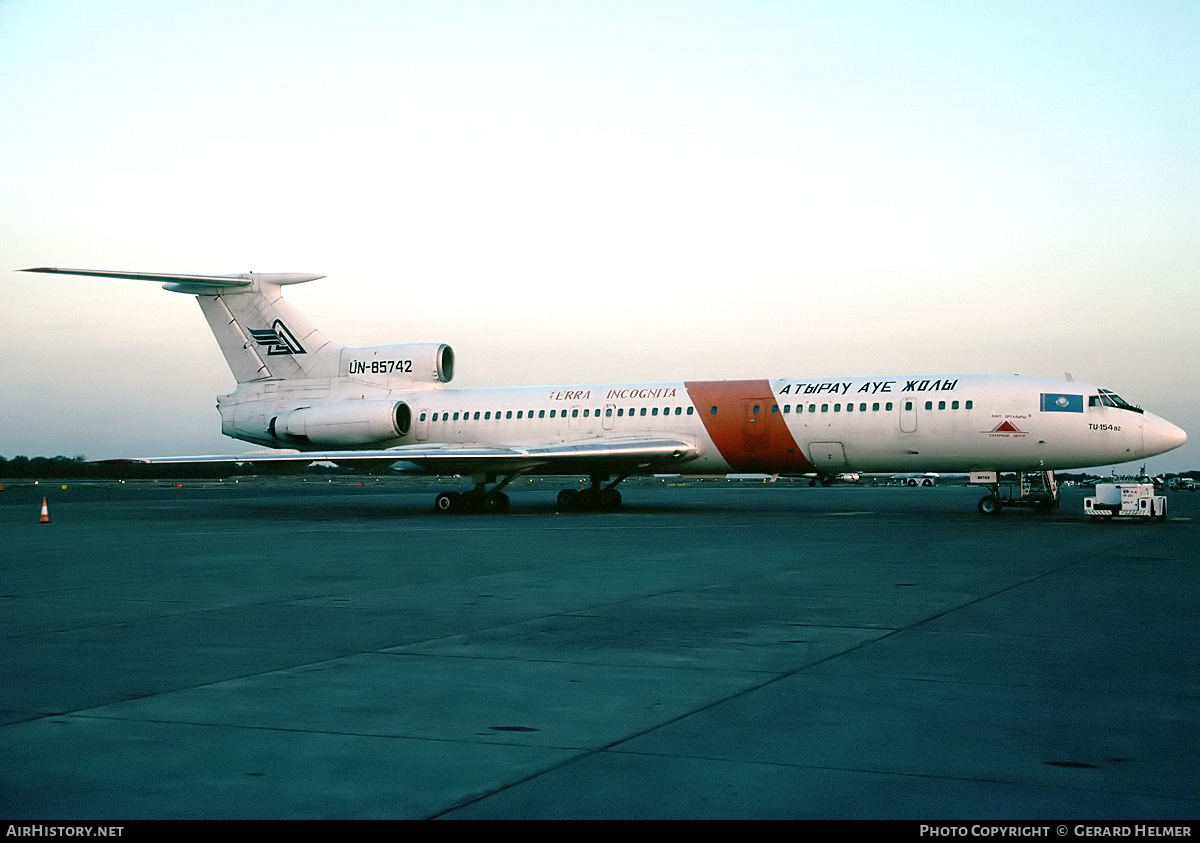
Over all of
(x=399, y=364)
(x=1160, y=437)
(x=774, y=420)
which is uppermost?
(x=399, y=364)

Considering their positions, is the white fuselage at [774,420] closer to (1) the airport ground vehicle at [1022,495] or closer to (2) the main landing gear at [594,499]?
(1) the airport ground vehicle at [1022,495]

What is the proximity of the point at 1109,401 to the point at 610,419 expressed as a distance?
12573 mm

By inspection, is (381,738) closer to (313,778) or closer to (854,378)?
(313,778)

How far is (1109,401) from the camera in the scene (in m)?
24.4

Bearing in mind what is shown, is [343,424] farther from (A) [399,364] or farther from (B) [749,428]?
(B) [749,428]

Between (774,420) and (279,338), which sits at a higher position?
(279,338)

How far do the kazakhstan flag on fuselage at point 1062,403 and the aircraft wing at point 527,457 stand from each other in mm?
8723

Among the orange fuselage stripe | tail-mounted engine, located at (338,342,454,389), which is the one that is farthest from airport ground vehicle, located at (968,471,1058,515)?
tail-mounted engine, located at (338,342,454,389)

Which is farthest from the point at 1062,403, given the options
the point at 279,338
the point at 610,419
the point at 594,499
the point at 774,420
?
the point at 279,338

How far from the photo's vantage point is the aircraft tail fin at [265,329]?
104 ft

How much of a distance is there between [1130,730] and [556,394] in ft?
85.4

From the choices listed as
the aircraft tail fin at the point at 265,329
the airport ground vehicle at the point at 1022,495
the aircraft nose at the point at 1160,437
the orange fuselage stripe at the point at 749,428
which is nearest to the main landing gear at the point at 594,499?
the orange fuselage stripe at the point at 749,428

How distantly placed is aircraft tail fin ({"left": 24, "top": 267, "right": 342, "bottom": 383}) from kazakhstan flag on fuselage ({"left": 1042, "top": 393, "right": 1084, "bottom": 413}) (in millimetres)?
19651

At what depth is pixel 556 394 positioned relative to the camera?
101 ft
